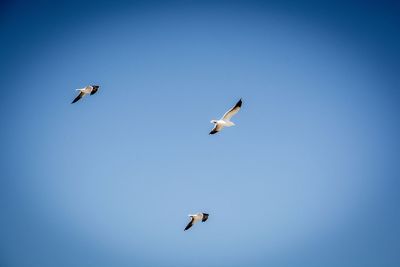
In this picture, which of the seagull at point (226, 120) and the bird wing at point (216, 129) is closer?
the seagull at point (226, 120)

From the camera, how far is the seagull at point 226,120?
2084 cm

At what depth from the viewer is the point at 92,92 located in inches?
894

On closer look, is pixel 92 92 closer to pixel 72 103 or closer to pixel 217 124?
pixel 72 103

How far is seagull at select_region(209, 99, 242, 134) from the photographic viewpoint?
821 inches

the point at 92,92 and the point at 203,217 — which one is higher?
the point at 92,92

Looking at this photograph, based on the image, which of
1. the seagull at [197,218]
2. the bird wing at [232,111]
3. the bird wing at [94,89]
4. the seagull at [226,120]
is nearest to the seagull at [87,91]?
the bird wing at [94,89]

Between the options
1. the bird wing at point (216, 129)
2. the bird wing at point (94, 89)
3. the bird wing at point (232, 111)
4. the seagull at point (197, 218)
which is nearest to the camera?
the bird wing at point (232, 111)

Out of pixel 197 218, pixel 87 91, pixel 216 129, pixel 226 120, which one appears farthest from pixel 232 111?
pixel 87 91

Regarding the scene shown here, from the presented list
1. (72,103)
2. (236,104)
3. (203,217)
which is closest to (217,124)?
(236,104)

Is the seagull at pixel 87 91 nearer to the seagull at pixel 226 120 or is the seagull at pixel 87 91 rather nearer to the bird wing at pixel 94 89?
the bird wing at pixel 94 89

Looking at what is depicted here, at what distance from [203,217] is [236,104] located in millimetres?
8284

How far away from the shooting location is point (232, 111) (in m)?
21.0

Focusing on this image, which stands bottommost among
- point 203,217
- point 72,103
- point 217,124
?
point 203,217

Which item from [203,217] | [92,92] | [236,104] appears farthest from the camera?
[203,217]
